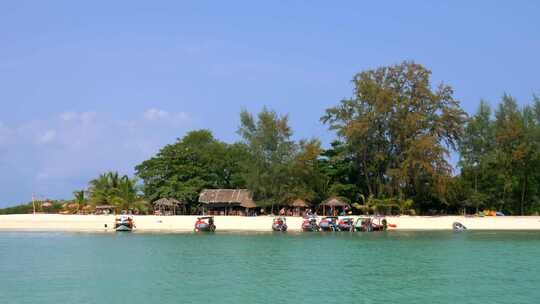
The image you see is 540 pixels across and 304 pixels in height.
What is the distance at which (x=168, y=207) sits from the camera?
63.4 metres

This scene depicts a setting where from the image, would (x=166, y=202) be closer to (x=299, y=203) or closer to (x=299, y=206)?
(x=299, y=206)

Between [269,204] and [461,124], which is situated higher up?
[461,124]

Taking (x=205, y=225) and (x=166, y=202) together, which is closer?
(x=205, y=225)

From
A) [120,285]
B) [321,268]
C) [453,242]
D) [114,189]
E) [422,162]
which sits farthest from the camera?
[114,189]

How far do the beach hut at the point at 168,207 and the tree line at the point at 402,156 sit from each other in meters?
1.81

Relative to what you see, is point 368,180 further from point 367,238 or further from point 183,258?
point 183,258

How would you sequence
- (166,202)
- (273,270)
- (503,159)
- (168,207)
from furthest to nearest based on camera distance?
(168,207) → (166,202) → (503,159) → (273,270)

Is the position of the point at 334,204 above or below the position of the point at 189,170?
below

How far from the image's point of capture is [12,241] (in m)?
41.7

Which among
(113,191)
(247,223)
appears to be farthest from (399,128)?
(113,191)

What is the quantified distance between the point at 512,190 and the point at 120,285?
43491 mm

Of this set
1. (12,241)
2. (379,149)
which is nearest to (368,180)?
(379,149)

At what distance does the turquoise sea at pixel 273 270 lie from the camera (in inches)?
789

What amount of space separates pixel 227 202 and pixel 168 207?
6.96 m
